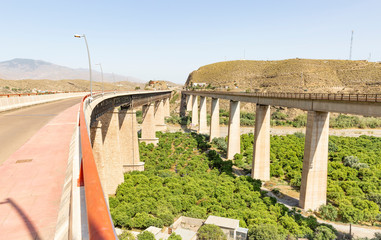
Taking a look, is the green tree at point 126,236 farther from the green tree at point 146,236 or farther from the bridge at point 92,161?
the bridge at point 92,161

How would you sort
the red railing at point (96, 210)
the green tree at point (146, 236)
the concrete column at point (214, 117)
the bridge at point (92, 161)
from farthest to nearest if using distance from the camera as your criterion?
the concrete column at point (214, 117), the green tree at point (146, 236), the bridge at point (92, 161), the red railing at point (96, 210)

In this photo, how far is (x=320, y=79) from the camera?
103 metres

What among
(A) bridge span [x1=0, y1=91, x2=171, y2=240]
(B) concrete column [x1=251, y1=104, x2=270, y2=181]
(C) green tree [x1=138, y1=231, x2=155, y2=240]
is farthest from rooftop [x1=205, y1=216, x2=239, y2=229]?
(A) bridge span [x1=0, y1=91, x2=171, y2=240]

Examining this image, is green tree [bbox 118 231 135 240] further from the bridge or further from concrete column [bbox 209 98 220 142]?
concrete column [bbox 209 98 220 142]

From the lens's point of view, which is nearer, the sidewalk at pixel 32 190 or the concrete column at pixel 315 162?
the sidewalk at pixel 32 190

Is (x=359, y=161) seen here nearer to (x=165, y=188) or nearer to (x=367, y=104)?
(x=367, y=104)

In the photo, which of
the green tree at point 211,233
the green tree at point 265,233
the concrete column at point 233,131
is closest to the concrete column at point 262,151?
the concrete column at point 233,131

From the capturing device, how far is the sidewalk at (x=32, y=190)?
A: 329 centimetres

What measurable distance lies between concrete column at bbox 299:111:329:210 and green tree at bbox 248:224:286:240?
7.60 meters

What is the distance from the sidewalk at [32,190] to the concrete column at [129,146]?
25.5m

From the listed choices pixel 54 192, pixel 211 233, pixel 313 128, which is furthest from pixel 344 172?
pixel 54 192

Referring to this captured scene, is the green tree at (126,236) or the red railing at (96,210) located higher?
the red railing at (96,210)

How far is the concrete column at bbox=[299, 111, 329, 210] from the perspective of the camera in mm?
23203

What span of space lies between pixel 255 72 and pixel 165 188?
121 metres
